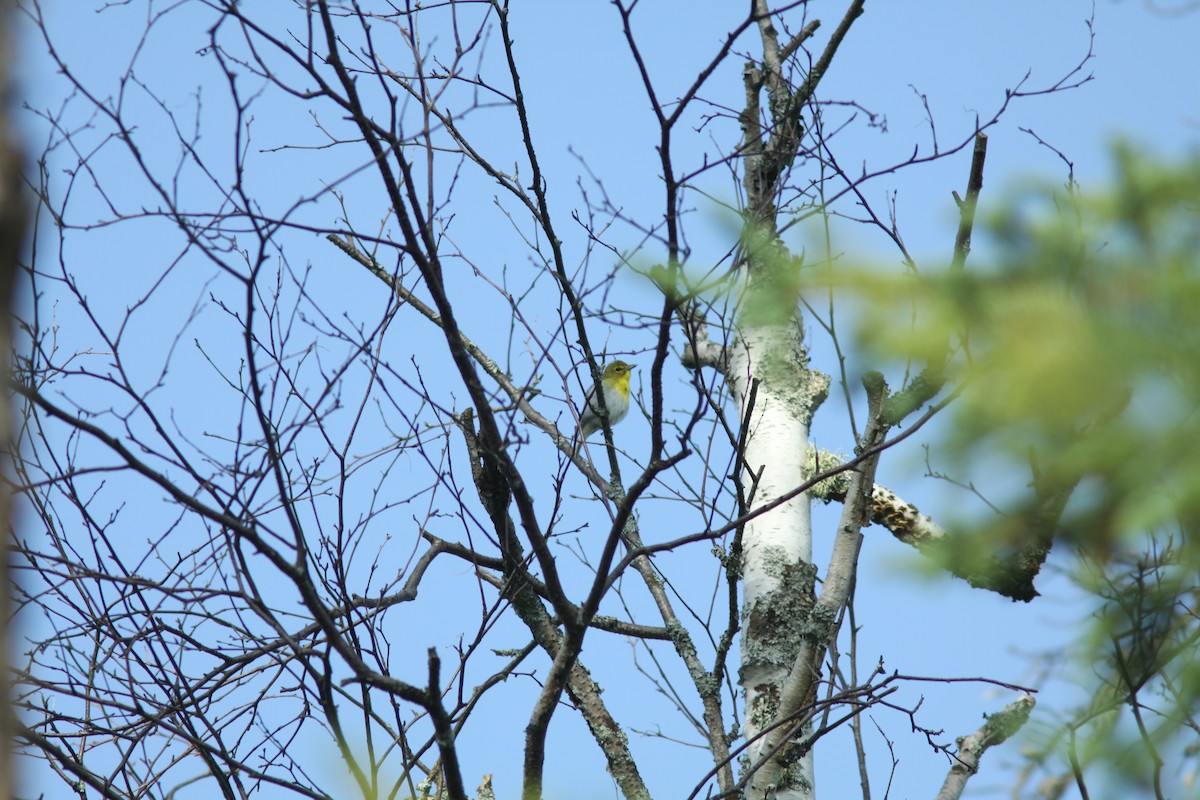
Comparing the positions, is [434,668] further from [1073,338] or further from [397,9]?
[397,9]

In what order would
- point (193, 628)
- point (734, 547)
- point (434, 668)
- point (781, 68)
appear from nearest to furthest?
point (434, 668), point (193, 628), point (734, 547), point (781, 68)

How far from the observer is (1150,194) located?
78.4 inches

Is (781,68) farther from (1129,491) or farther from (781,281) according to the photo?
(1129,491)

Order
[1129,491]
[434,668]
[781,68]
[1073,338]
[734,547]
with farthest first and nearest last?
[781,68] → [734,547] → [434,668] → [1129,491] → [1073,338]

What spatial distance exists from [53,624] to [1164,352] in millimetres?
3635

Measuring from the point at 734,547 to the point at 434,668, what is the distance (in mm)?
2025

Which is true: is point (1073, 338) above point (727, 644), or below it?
below

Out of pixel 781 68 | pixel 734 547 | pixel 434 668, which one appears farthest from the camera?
pixel 781 68

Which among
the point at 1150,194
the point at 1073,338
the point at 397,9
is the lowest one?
the point at 1073,338

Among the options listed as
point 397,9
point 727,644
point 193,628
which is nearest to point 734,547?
point 727,644

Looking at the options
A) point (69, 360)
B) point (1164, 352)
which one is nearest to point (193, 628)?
point (69, 360)

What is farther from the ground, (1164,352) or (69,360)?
(69,360)

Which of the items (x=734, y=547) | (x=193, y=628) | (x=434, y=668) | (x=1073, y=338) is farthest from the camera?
(x=734, y=547)

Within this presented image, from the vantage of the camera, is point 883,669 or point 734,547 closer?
point 883,669
